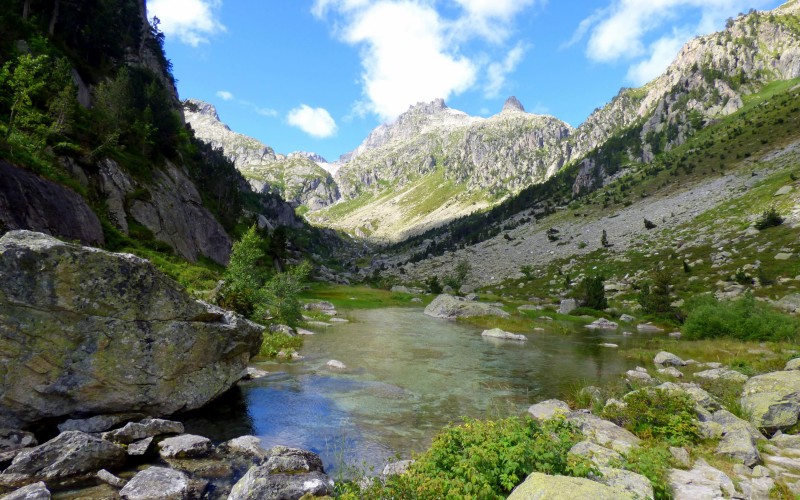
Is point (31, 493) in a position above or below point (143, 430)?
above

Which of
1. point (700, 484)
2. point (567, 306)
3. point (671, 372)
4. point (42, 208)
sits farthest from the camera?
point (567, 306)

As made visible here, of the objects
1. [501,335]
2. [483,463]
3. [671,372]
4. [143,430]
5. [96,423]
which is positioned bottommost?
[501,335]

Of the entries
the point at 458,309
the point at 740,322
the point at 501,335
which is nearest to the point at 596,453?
the point at 501,335

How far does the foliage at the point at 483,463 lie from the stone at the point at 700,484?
214 centimetres

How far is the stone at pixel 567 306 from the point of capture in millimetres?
56250

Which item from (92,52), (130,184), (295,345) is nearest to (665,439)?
(295,345)

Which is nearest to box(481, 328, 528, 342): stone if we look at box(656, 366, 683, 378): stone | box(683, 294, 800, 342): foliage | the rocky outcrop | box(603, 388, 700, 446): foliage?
box(656, 366, 683, 378): stone

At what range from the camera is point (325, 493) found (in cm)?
870

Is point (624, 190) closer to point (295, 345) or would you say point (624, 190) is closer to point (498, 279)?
point (498, 279)

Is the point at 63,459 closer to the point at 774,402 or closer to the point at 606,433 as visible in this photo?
the point at 606,433

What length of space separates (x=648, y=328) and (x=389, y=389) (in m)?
39.5

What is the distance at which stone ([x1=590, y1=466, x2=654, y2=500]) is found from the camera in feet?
23.9

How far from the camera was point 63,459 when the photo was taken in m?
9.18

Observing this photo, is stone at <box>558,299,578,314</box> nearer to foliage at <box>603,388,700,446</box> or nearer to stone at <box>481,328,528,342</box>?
stone at <box>481,328,528,342</box>
